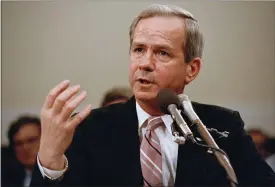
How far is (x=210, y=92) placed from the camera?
141 cm

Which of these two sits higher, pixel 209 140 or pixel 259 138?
pixel 209 140

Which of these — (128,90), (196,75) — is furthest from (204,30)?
(128,90)

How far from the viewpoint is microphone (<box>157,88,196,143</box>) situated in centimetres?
96

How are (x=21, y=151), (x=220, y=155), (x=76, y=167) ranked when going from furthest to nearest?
(x=21, y=151)
(x=76, y=167)
(x=220, y=155)

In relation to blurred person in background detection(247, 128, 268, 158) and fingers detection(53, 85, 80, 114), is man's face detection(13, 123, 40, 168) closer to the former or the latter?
fingers detection(53, 85, 80, 114)

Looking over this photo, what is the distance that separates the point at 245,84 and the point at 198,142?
51cm

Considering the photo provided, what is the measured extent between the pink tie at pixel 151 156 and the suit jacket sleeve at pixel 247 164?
8.9 inches

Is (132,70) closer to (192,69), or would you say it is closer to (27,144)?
(192,69)

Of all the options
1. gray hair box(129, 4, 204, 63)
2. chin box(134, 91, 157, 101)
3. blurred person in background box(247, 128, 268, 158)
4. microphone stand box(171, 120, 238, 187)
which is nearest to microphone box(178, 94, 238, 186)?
microphone stand box(171, 120, 238, 187)

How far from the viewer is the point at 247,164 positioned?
1341 millimetres

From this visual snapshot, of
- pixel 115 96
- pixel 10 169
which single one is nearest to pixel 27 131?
pixel 10 169

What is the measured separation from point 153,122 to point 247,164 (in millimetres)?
319

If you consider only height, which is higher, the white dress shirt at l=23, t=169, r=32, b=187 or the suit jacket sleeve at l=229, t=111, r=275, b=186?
the suit jacket sleeve at l=229, t=111, r=275, b=186

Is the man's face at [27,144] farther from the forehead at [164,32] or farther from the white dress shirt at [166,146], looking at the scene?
the forehead at [164,32]
